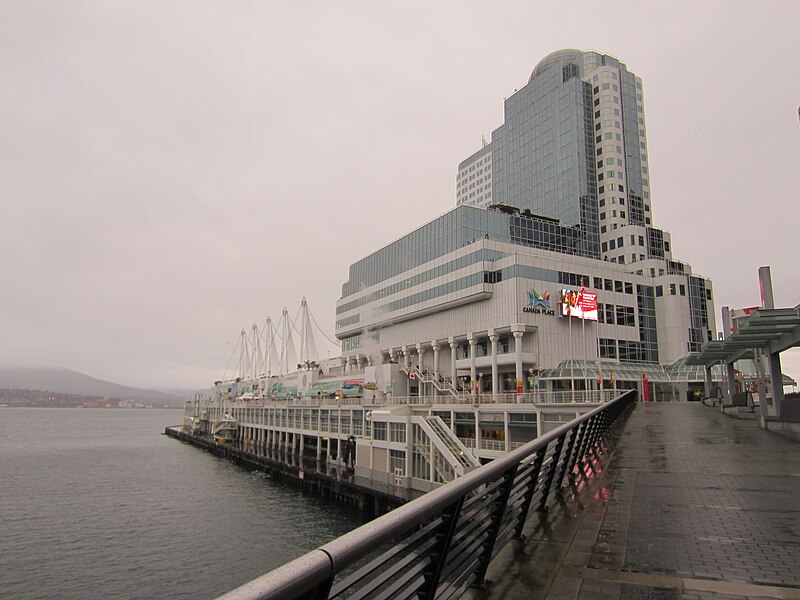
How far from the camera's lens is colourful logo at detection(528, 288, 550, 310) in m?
62.8

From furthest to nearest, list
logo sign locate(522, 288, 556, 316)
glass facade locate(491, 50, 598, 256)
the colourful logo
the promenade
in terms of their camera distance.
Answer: glass facade locate(491, 50, 598, 256), the colourful logo, logo sign locate(522, 288, 556, 316), the promenade

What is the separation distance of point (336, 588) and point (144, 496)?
179 ft

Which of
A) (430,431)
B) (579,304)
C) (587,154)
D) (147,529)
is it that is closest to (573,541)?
(430,431)

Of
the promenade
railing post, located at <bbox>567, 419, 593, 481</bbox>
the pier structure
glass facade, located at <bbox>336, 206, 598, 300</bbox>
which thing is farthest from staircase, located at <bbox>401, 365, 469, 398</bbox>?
the promenade

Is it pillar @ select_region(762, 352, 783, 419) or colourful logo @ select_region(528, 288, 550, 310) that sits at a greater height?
colourful logo @ select_region(528, 288, 550, 310)

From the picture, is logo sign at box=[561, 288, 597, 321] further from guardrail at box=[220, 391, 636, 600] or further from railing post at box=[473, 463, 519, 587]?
railing post at box=[473, 463, 519, 587]

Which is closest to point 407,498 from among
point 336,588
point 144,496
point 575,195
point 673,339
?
point 144,496

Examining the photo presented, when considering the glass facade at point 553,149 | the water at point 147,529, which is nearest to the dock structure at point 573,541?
the water at point 147,529

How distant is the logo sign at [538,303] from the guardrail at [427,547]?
187ft

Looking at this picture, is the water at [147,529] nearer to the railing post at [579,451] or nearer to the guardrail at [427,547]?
the railing post at [579,451]

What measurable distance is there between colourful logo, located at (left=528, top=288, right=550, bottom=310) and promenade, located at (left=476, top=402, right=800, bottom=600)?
50.2 m

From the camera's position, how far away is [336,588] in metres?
2.88

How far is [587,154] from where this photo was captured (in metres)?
95.2

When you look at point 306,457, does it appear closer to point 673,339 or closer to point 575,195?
point 673,339
